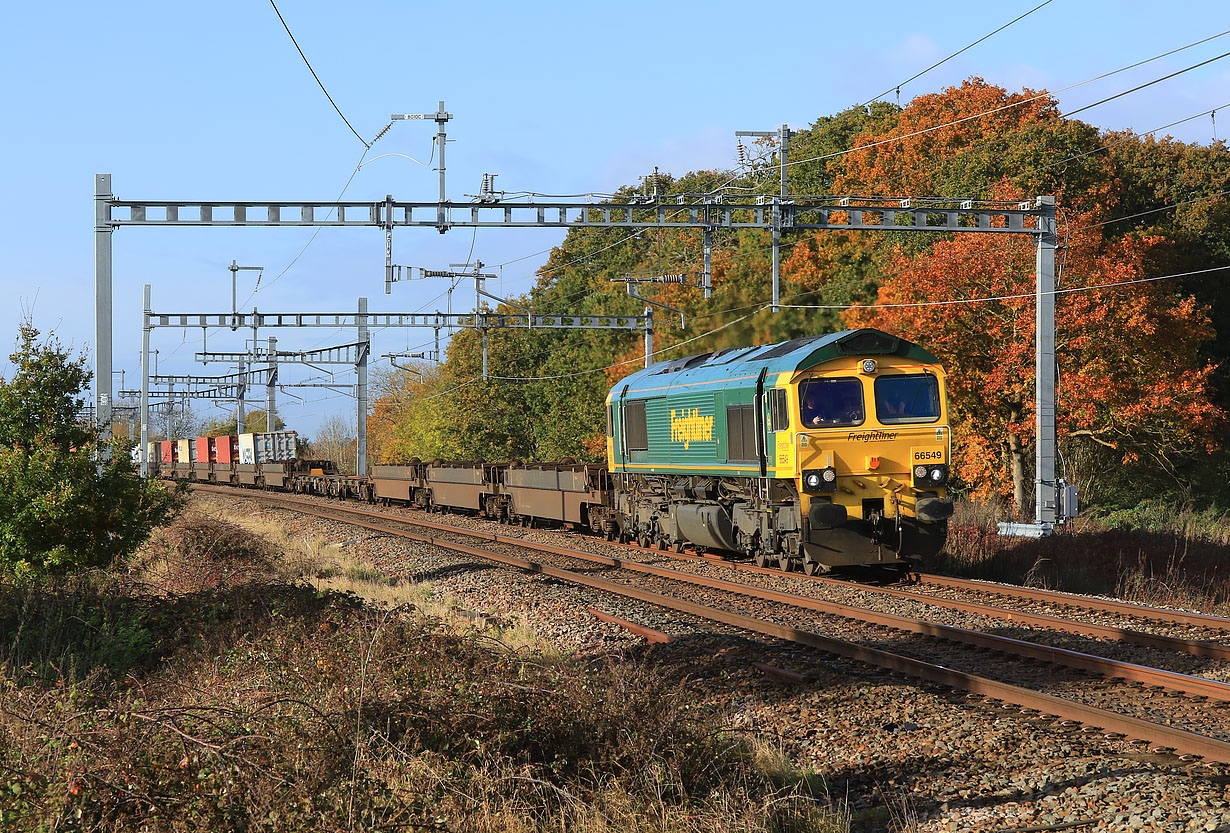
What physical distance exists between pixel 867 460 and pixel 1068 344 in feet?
48.1

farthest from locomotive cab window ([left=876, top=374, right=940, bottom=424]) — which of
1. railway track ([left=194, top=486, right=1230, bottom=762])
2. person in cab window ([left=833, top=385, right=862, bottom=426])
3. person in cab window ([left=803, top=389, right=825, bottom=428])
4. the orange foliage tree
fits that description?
the orange foliage tree

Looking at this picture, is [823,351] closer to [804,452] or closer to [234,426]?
[804,452]

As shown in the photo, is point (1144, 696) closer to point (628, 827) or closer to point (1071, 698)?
point (1071, 698)

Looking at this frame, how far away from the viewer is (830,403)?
16234 mm

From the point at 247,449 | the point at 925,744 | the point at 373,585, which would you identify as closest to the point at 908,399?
the point at 373,585

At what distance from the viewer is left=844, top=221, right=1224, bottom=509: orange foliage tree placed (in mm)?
28062

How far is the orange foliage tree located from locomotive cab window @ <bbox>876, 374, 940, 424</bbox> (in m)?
11.7

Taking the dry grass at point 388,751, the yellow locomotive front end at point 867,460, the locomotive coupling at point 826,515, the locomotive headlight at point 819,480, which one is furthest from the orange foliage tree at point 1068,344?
the dry grass at point 388,751

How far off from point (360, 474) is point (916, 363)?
1364 inches

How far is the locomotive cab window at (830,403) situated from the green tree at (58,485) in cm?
943

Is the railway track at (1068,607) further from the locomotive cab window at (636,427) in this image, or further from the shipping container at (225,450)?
the shipping container at (225,450)

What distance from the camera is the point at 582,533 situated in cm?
2789

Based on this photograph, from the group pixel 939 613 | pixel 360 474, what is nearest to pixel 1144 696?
pixel 939 613

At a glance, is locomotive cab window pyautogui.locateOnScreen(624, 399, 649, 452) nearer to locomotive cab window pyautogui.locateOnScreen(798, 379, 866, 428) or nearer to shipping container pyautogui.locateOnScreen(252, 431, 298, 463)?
locomotive cab window pyautogui.locateOnScreen(798, 379, 866, 428)
